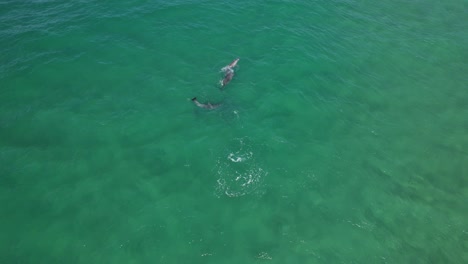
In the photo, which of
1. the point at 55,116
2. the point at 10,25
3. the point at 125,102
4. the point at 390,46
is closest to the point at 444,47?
the point at 390,46

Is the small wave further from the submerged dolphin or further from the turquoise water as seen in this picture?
the submerged dolphin

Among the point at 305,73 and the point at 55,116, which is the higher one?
the point at 305,73

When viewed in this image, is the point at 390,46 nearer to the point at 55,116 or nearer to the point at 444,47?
the point at 444,47

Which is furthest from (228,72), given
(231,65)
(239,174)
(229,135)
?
(239,174)

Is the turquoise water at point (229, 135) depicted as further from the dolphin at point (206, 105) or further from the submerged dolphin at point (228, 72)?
the submerged dolphin at point (228, 72)

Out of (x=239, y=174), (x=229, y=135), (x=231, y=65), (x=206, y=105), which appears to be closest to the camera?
(x=239, y=174)

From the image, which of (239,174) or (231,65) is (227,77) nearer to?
(231,65)

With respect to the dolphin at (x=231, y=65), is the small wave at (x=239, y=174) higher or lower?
lower

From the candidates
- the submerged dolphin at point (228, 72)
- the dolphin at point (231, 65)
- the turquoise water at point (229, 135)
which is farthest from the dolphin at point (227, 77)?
the turquoise water at point (229, 135)
